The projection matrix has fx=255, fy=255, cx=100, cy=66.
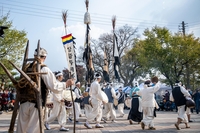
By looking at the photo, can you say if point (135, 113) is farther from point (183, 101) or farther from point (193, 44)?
point (193, 44)

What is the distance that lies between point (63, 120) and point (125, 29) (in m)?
37.5

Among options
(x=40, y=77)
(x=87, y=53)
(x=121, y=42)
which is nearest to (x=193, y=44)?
(x=87, y=53)

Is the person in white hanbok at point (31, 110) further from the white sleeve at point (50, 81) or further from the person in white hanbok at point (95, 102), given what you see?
the person in white hanbok at point (95, 102)

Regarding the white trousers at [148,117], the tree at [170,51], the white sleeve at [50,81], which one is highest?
the tree at [170,51]

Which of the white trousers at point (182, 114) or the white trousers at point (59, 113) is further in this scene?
the white trousers at point (182, 114)

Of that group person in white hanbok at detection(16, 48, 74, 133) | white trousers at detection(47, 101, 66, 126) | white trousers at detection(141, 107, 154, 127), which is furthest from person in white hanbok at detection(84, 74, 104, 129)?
person in white hanbok at detection(16, 48, 74, 133)

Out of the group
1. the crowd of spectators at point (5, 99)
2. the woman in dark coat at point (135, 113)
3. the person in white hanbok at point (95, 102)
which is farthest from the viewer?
the crowd of spectators at point (5, 99)

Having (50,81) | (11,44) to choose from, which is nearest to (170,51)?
(11,44)

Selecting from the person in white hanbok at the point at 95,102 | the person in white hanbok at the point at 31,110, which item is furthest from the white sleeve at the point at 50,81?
the person in white hanbok at the point at 95,102

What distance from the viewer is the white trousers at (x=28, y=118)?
15.5 ft

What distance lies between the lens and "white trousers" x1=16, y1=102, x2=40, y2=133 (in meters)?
4.73

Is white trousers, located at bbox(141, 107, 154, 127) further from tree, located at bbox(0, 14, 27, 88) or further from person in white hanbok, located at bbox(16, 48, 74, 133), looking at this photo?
tree, located at bbox(0, 14, 27, 88)

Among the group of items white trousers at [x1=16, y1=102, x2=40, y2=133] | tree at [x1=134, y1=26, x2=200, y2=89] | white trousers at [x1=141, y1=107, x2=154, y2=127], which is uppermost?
tree at [x1=134, y1=26, x2=200, y2=89]

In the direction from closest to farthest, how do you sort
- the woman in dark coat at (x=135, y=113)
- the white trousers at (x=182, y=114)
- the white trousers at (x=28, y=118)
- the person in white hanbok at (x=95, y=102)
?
the white trousers at (x=28, y=118)
the white trousers at (x=182, y=114)
the person in white hanbok at (x=95, y=102)
the woman in dark coat at (x=135, y=113)
